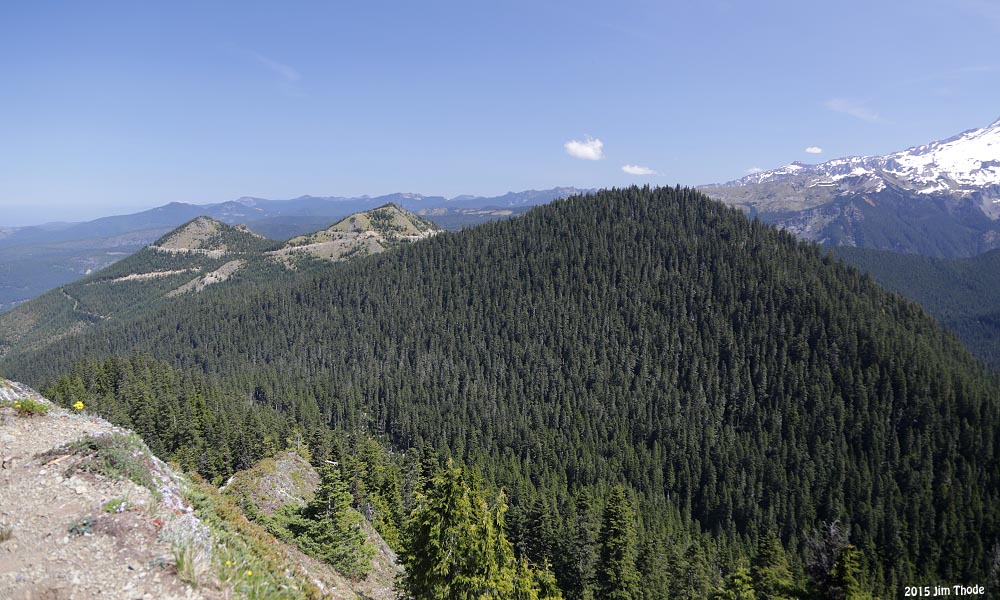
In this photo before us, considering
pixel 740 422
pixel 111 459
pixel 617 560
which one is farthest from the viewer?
pixel 740 422

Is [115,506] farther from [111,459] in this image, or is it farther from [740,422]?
[740,422]

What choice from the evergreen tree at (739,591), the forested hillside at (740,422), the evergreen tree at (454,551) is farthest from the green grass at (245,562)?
the forested hillside at (740,422)

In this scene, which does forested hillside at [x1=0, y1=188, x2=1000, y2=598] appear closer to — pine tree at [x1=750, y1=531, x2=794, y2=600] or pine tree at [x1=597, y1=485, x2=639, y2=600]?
pine tree at [x1=597, y1=485, x2=639, y2=600]

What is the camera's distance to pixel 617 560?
170 feet

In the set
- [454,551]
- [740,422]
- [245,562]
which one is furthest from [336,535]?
[740,422]

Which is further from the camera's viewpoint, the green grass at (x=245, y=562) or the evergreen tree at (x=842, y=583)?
the evergreen tree at (x=842, y=583)

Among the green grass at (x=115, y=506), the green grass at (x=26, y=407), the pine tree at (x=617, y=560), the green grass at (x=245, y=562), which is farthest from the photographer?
the pine tree at (x=617, y=560)

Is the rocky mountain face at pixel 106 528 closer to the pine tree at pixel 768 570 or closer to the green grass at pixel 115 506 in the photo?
the green grass at pixel 115 506

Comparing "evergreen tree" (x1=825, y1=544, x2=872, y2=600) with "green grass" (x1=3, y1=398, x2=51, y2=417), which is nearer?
"green grass" (x1=3, y1=398, x2=51, y2=417)

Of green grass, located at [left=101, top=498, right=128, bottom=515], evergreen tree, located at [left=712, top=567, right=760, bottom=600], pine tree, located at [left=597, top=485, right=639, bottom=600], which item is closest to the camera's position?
green grass, located at [left=101, top=498, right=128, bottom=515]

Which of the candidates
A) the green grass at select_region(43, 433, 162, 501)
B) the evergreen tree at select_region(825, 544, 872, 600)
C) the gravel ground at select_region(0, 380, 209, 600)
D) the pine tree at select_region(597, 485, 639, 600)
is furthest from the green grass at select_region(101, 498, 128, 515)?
the pine tree at select_region(597, 485, 639, 600)

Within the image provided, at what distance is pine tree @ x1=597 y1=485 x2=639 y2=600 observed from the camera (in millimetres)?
51531

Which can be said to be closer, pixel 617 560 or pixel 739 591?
pixel 739 591

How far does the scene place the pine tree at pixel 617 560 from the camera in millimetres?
51531
